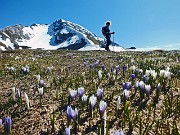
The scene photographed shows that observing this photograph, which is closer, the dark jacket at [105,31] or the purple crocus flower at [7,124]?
the purple crocus flower at [7,124]

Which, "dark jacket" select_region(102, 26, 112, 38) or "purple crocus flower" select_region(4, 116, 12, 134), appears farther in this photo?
"dark jacket" select_region(102, 26, 112, 38)

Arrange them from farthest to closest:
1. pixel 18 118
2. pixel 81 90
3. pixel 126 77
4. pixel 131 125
A: 1. pixel 126 77
2. pixel 81 90
3. pixel 18 118
4. pixel 131 125

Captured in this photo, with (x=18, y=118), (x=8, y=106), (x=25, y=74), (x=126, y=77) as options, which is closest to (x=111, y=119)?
(x=18, y=118)

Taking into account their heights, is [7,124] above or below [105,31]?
below

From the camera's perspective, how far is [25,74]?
35.0 feet

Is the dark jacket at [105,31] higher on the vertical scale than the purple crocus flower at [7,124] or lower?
higher

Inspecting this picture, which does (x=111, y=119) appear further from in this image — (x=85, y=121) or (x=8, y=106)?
(x=8, y=106)

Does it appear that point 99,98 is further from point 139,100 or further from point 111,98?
point 139,100

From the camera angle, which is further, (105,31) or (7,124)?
(105,31)

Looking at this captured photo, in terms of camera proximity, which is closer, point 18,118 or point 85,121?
point 85,121

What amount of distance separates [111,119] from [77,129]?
706mm

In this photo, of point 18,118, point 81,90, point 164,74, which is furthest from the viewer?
point 164,74

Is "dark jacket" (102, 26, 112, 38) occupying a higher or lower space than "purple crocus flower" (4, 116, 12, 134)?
higher

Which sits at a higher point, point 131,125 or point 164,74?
point 164,74
